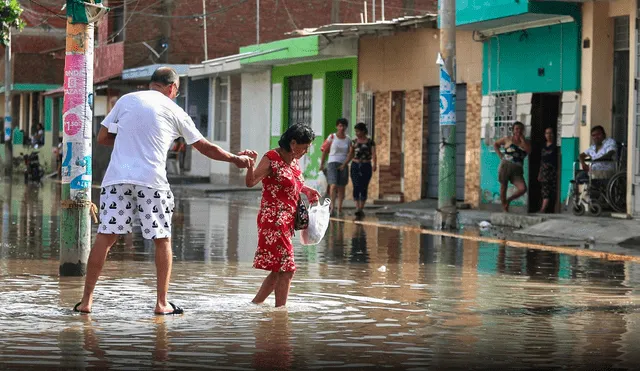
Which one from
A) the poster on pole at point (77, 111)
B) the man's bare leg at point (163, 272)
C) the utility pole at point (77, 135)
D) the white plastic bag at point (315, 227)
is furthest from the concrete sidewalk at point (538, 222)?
the man's bare leg at point (163, 272)

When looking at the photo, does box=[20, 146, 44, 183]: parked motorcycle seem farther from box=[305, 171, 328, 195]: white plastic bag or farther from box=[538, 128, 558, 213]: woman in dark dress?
box=[538, 128, 558, 213]: woman in dark dress

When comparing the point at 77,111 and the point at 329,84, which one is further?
the point at 329,84

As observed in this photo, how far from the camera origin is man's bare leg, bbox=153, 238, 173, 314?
9.64 metres

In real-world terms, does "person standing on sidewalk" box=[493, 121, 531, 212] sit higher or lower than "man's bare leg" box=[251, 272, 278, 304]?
higher

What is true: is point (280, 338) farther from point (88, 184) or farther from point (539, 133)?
point (539, 133)

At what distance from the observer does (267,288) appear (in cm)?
1038

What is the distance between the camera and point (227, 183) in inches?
1580

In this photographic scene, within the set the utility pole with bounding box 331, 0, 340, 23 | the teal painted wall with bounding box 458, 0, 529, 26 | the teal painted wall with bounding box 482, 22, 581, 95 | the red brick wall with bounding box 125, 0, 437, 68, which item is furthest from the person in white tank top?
the utility pole with bounding box 331, 0, 340, 23

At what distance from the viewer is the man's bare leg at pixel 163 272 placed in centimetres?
964

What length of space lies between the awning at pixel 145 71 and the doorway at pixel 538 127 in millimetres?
17712

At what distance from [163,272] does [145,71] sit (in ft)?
108

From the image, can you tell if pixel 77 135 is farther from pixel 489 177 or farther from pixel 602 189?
pixel 489 177

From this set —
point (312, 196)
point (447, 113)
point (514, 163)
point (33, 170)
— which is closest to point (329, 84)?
point (514, 163)

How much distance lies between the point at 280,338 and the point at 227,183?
104 ft
